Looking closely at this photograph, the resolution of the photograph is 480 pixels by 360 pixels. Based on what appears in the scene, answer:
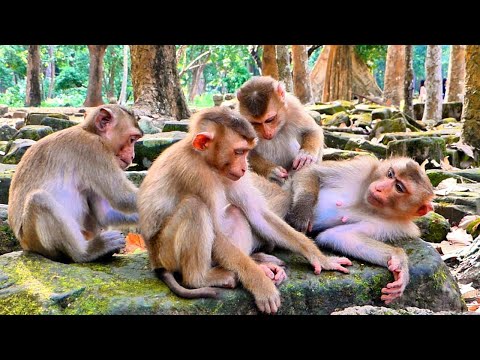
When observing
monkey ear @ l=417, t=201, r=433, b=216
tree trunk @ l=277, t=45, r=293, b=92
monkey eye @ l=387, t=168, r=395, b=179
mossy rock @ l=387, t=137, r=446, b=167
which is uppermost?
tree trunk @ l=277, t=45, r=293, b=92

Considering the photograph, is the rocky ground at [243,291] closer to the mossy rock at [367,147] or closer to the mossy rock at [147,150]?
the mossy rock at [147,150]

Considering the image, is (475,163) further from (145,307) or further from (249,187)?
(145,307)

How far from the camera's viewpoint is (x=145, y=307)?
339 centimetres

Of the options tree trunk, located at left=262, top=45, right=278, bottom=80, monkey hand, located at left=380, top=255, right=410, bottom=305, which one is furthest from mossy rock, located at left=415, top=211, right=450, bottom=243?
tree trunk, located at left=262, top=45, right=278, bottom=80

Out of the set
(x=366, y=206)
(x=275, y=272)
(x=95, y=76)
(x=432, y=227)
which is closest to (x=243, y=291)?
(x=275, y=272)

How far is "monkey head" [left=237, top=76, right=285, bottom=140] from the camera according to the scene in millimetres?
4844

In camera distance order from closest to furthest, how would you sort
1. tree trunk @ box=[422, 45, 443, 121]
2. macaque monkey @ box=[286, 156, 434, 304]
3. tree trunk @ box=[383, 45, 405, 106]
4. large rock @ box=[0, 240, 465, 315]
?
large rock @ box=[0, 240, 465, 315]
macaque monkey @ box=[286, 156, 434, 304]
tree trunk @ box=[422, 45, 443, 121]
tree trunk @ box=[383, 45, 405, 106]

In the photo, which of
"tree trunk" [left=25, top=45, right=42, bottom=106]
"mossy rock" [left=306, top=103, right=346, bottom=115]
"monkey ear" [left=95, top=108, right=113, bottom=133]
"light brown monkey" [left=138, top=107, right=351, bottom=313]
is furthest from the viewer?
"tree trunk" [left=25, top=45, right=42, bottom=106]

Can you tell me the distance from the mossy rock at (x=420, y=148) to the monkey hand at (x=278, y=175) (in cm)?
512

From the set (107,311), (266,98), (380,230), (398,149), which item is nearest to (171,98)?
(398,149)

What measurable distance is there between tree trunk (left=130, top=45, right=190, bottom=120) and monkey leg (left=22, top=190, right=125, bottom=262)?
847 cm

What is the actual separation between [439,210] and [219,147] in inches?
160

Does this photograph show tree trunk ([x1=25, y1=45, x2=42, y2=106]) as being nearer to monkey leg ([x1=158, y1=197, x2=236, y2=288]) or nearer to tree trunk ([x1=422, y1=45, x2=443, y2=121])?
tree trunk ([x1=422, y1=45, x2=443, y2=121])

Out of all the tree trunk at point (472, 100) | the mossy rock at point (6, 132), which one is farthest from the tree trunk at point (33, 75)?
the tree trunk at point (472, 100)
